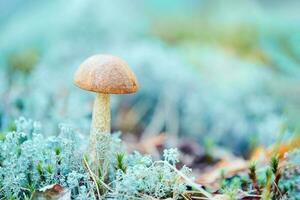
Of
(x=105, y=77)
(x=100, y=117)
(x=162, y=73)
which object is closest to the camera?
(x=105, y=77)

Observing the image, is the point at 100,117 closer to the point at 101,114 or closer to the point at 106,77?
the point at 101,114

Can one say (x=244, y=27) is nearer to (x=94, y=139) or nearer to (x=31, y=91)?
(x=31, y=91)

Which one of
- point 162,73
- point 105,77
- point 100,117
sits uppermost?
point 162,73

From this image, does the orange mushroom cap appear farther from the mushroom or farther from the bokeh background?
the bokeh background

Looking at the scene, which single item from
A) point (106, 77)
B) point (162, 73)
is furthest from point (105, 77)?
point (162, 73)

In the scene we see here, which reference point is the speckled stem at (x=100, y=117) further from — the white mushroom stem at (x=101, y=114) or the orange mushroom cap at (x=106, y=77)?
the orange mushroom cap at (x=106, y=77)

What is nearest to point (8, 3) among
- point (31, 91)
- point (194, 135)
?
point (31, 91)

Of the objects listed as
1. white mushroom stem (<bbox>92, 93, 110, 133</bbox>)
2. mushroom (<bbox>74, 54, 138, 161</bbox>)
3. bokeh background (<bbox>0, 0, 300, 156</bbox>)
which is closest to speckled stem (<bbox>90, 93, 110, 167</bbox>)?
white mushroom stem (<bbox>92, 93, 110, 133</bbox>)

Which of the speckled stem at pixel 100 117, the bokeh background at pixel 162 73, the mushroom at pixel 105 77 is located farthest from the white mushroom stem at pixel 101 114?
the bokeh background at pixel 162 73
